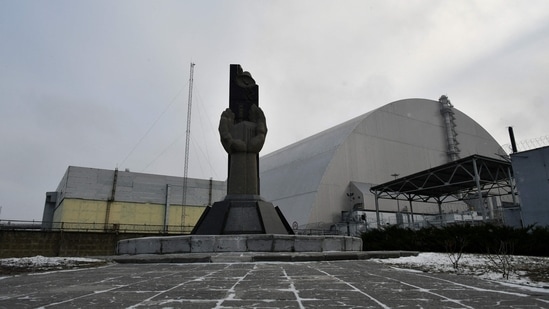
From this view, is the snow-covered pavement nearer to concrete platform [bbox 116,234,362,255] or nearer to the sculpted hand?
concrete platform [bbox 116,234,362,255]

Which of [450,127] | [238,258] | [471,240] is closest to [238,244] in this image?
[238,258]

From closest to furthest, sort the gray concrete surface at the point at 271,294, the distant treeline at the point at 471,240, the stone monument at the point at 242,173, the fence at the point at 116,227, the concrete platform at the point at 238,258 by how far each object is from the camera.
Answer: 1. the gray concrete surface at the point at 271,294
2. the concrete platform at the point at 238,258
3. the stone monument at the point at 242,173
4. the distant treeline at the point at 471,240
5. the fence at the point at 116,227

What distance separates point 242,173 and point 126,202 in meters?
31.1

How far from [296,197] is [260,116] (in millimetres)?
24544

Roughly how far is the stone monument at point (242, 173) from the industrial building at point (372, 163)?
20.6 m

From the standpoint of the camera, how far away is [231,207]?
1195cm

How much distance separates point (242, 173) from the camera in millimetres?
12898

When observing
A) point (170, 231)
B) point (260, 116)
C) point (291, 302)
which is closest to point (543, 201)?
point (260, 116)

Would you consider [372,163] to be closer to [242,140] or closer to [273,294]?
[242,140]

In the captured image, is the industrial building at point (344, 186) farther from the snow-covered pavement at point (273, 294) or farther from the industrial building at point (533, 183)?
the snow-covered pavement at point (273, 294)

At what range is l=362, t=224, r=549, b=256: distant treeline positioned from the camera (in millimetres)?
11742

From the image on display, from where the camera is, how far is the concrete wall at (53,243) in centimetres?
2558

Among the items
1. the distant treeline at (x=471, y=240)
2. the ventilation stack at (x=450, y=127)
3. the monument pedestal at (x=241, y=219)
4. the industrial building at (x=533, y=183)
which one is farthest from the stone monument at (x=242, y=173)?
the ventilation stack at (x=450, y=127)

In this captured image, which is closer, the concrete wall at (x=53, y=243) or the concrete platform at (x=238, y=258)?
the concrete platform at (x=238, y=258)
